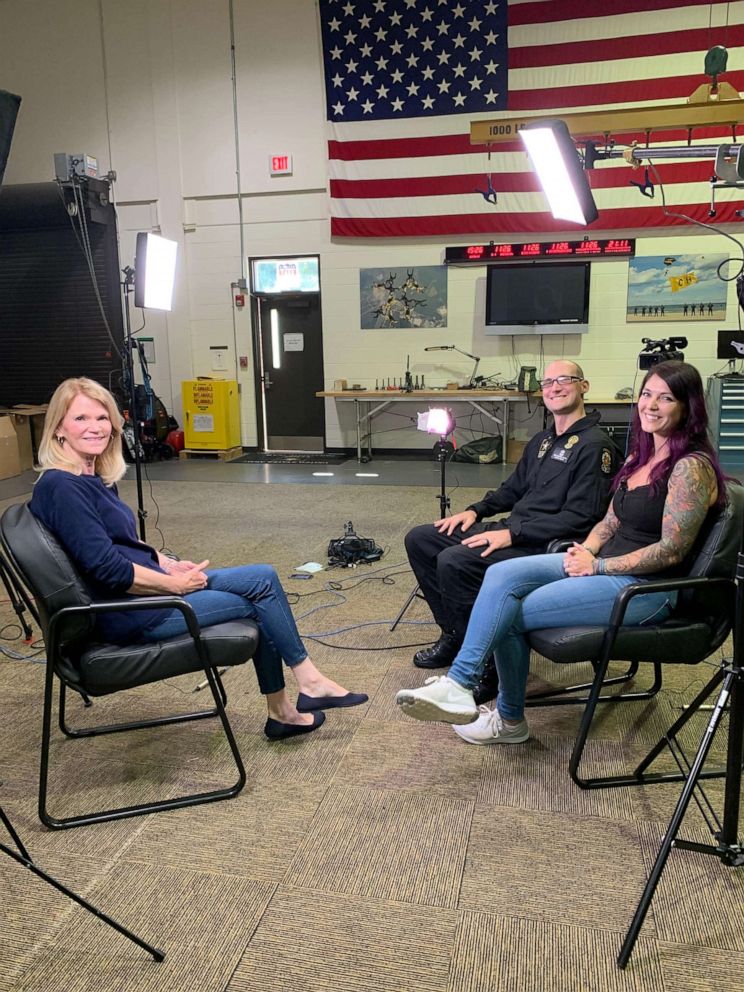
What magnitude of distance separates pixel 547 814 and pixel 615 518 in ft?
3.12

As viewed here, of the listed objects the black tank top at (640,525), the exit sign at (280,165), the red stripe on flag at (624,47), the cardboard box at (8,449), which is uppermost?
the red stripe on flag at (624,47)

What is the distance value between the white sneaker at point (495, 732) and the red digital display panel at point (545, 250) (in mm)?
6059

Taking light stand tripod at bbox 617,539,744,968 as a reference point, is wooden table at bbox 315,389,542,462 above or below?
above

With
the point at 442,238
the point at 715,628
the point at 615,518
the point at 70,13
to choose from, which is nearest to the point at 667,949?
the point at 715,628

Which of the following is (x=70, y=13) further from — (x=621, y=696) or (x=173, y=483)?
(x=621, y=696)

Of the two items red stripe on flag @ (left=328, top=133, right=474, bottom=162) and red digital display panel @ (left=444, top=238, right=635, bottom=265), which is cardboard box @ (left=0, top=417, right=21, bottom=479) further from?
red digital display panel @ (left=444, top=238, right=635, bottom=265)

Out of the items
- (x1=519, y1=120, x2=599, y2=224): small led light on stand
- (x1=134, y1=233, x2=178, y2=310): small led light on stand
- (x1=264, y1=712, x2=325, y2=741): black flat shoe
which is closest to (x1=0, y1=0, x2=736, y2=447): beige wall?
(x1=134, y1=233, x2=178, y2=310): small led light on stand

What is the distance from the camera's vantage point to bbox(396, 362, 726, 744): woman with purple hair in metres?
1.98

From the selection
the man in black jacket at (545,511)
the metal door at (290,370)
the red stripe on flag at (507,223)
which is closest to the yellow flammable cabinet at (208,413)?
the metal door at (290,370)

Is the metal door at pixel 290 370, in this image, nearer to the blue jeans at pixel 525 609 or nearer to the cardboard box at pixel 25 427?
the cardboard box at pixel 25 427

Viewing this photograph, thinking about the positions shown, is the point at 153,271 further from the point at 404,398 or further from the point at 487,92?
the point at 487,92

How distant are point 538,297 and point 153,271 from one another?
4.27m

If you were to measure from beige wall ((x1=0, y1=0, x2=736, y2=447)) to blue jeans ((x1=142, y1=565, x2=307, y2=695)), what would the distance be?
6.01m

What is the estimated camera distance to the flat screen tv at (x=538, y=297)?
728cm
